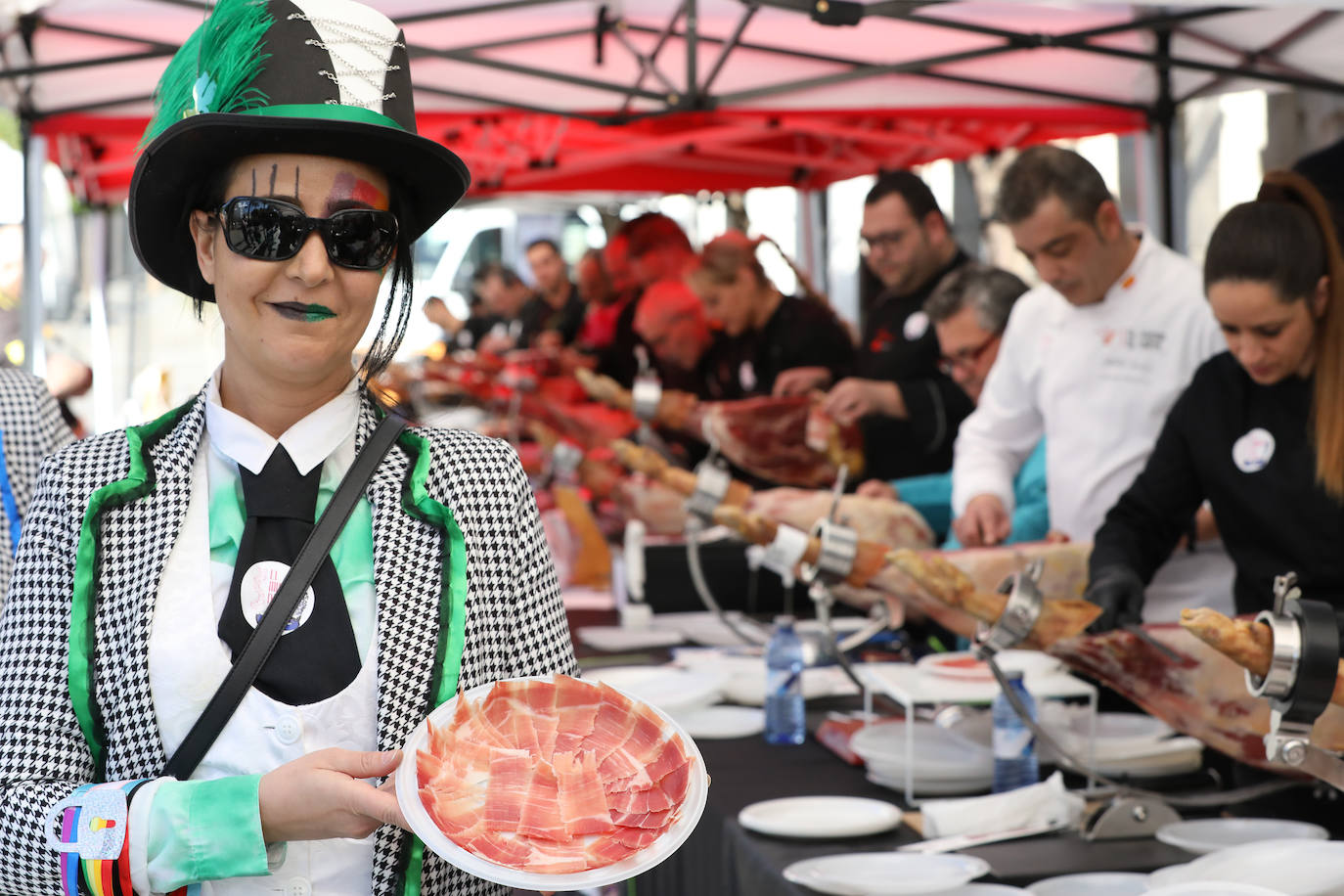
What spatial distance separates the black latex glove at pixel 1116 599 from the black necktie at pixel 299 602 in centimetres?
118

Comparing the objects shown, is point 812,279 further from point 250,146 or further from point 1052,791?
point 250,146

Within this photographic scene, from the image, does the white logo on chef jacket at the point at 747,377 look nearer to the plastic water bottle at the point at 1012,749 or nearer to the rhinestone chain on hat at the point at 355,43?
the plastic water bottle at the point at 1012,749

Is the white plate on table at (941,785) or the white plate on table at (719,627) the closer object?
the white plate on table at (941,785)

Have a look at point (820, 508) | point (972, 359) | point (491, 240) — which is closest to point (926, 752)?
point (820, 508)

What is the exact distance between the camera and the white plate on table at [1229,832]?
180 cm

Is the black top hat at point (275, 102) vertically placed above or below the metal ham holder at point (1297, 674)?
above

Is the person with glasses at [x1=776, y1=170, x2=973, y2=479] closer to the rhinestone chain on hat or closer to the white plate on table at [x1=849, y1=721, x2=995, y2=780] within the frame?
the white plate on table at [x1=849, y1=721, x2=995, y2=780]

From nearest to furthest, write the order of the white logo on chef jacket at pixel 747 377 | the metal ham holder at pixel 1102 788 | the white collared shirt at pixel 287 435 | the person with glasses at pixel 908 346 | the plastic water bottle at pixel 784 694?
the white collared shirt at pixel 287 435, the metal ham holder at pixel 1102 788, the plastic water bottle at pixel 784 694, the person with glasses at pixel 908 346, the white logo on chef jacket at pixel 747 377

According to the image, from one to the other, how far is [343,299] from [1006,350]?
238 cm

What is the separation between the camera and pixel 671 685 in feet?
9.07

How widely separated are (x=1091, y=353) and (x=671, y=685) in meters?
1.21

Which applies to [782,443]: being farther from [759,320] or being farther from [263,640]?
[263,640]

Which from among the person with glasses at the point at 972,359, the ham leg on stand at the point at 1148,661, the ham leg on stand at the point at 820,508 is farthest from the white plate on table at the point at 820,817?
the person with glasses at the point at 972,359

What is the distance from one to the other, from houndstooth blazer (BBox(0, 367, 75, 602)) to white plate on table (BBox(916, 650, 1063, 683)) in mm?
1474
